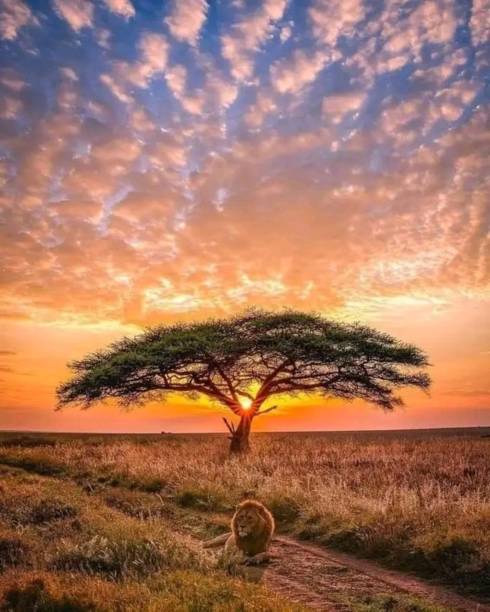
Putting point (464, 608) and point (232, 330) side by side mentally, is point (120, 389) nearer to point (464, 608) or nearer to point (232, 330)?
point (232, 330)

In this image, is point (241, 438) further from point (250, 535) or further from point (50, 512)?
point (250, 535)

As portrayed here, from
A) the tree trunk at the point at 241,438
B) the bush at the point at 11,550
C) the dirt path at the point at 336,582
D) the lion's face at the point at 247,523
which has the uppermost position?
the tree trunk at the point at 241,438

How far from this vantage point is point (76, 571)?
8.43 meters

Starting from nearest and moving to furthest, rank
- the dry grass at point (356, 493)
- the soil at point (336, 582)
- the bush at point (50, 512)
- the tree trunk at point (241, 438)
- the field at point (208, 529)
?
the field at point (208, 529)
the soil at point (336, 582)
the dry grass at point (356, 493)
the bush at point (50, 512)
the tree trunk at point (241, 438)

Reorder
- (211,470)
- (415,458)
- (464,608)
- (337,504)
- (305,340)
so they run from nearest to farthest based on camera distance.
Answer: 1. (464,608)
2. (337,504)
3. (211,470)
4. (415,458)
5. (305,340)

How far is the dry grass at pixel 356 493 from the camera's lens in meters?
9.95

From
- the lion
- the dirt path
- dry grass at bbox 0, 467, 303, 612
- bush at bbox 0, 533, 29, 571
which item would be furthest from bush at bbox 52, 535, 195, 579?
the dirt path

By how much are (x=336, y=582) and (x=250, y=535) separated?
1.71 m

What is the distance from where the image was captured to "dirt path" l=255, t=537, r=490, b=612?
26.6ft

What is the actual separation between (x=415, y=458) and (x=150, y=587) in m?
17.7

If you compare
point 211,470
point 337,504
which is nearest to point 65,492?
point 211,470

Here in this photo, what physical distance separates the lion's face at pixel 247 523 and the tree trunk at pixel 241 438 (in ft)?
60.2

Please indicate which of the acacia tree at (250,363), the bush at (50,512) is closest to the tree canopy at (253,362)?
the acacia tree at (250,363)

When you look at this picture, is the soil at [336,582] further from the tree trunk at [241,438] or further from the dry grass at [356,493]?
the tree trunk at [241,438]
